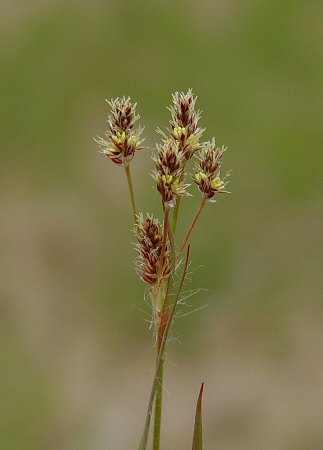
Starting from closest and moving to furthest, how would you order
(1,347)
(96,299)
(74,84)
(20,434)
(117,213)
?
(20,434)
(1,347)
(96,299)
(117,213)
(74,84)

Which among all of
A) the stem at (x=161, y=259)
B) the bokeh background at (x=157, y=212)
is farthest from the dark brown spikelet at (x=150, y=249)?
the bokeh background at (x=157, y=212)

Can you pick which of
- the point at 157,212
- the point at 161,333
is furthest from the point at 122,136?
the point at 157,212

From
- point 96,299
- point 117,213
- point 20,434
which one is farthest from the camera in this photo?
point 117,213

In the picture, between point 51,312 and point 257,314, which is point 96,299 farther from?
point 257,314

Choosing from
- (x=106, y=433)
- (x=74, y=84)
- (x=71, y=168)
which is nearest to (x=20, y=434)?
(x=106, y=433)

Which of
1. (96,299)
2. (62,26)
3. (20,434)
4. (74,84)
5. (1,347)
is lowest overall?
(20,434)

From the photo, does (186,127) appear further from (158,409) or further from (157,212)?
(157,212)
